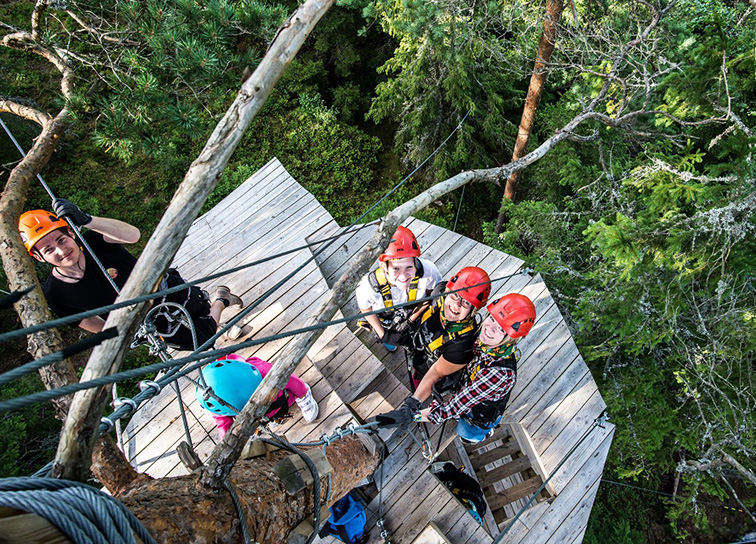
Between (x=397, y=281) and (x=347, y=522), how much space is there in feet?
6.59

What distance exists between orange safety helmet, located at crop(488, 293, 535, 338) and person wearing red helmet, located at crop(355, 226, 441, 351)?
0.88m

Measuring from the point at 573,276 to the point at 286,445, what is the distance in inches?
199

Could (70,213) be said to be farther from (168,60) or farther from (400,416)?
(400,416)

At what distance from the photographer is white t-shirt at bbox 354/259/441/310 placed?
13.3 feet

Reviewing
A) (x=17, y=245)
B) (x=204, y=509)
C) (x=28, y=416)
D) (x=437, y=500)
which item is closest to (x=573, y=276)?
(x=437, y=500)

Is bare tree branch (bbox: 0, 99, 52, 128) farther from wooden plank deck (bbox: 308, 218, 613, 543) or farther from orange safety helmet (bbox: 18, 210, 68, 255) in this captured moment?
wooden plank deck (bbox: 308, 218, 613, 543)

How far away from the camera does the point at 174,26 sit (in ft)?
10.8

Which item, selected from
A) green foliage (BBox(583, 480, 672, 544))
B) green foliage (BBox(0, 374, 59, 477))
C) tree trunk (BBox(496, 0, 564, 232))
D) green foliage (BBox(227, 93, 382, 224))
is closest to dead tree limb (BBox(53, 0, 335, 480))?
tree trunk (BBox(496, 0, 564, 232))

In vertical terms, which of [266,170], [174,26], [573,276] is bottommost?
[573,276]

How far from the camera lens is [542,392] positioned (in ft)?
14.4

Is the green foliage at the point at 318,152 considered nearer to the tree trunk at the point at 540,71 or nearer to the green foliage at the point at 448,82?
the green foliage at the point at 448,82

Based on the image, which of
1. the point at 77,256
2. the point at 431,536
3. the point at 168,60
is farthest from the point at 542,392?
the point at 168,60

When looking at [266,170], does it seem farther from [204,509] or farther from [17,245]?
[204,509]

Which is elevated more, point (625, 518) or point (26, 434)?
point (26, 434)
